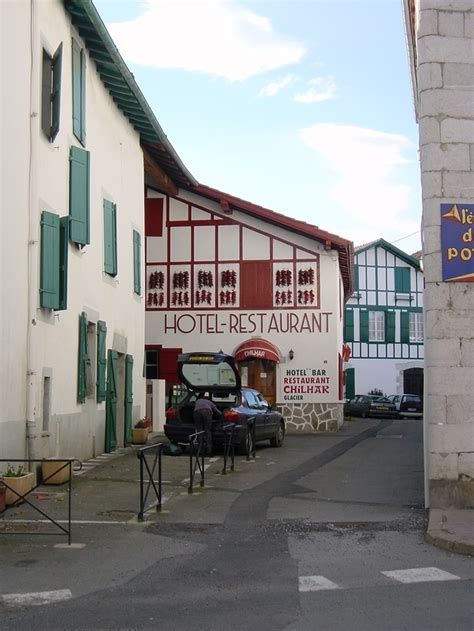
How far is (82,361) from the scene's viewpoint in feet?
52.7

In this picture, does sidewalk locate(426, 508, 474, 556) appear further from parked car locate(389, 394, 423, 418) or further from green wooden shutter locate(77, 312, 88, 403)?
parked car locate(389, 394, 423, 418)

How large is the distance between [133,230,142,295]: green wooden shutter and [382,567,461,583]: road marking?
14239 mm

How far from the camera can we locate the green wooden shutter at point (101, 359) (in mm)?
17453

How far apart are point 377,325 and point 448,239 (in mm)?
38249

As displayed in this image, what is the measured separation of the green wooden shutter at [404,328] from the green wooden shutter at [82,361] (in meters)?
34.5

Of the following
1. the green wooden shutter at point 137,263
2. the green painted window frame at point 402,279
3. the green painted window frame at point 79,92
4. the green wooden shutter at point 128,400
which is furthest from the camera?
the green painted window frame at point 402,279

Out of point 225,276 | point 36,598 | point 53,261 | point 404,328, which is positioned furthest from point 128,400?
point 404,328

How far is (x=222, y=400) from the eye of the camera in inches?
718

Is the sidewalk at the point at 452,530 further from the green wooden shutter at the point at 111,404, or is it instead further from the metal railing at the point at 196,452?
the green wooden shutter at the point at 111,404

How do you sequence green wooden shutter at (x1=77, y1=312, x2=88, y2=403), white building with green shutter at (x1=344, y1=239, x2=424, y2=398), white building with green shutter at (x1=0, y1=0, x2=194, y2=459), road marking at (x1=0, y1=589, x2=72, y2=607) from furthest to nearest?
white building with green shutter at (x1=344, y1=239, x2=424, y2=398) → green wooden shutter at (x1=77, y1=312, x2=88, y2=403) → white building with green shutter at (x1=0, y1=0, x2=194, y2=459) → road marking at (x1=0, y1=589, x2=72, y2=607)

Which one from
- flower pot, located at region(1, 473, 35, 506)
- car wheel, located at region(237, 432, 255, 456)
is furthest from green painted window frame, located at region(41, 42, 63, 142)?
car wheel, located at region(237, 432, 255, 456)

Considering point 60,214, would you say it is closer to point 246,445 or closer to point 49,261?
point 49,261

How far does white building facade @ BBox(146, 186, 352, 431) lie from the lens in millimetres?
26969

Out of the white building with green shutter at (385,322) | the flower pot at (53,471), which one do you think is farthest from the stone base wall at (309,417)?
the white building with green shutter at (385,322)
